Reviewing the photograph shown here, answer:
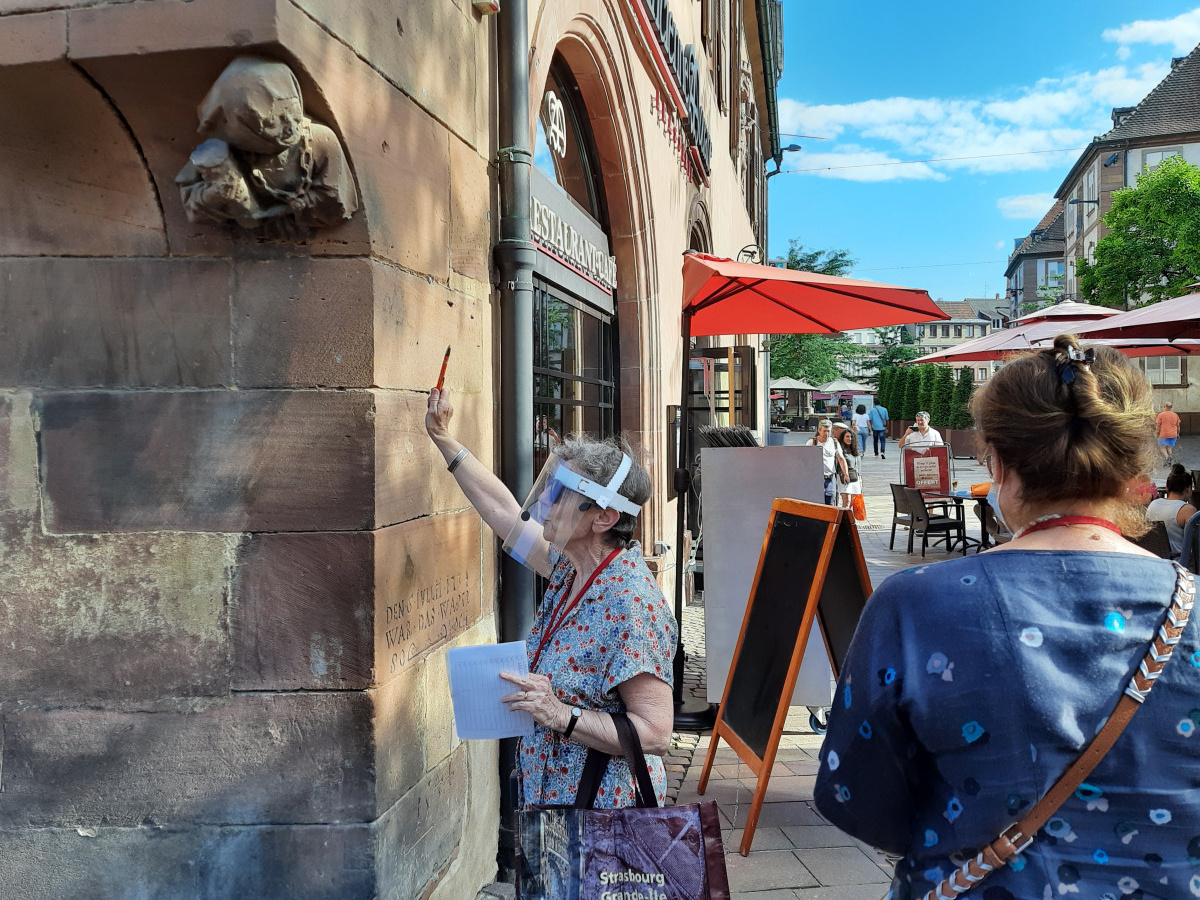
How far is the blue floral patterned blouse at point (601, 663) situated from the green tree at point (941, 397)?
42.2 metres

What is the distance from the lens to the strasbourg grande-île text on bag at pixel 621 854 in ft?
6.25

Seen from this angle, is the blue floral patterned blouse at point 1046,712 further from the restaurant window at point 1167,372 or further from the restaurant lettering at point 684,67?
the restaurant window at point 1167,372

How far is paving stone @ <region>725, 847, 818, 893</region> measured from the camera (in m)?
3.35

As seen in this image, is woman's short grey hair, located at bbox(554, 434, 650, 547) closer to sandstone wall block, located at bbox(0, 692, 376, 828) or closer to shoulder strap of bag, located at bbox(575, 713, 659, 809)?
shoulder strap of bag, located at bbox(575, 713, 659, 809)

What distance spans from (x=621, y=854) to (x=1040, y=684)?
995mm

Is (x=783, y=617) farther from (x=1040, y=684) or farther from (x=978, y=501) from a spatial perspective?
(x=978, y=501)

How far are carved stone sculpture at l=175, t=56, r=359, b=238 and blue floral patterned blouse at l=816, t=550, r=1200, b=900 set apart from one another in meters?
1.73

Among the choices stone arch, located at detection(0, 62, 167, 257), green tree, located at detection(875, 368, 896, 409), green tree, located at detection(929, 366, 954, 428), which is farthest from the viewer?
green tree, located at detection(875, 368, 896, 409)

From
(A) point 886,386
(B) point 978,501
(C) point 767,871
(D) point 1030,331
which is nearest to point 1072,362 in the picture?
(C) point 767,871

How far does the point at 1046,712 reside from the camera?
126 centimetres

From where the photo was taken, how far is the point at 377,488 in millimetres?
2525

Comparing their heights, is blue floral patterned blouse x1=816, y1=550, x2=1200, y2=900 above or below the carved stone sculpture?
below

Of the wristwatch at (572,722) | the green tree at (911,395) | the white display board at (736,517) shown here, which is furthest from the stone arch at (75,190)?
the green tree at (911,395)

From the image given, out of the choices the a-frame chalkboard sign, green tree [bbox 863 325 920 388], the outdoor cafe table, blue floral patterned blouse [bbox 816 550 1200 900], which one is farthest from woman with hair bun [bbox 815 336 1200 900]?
green tree [bbox 863 325 920 388]
